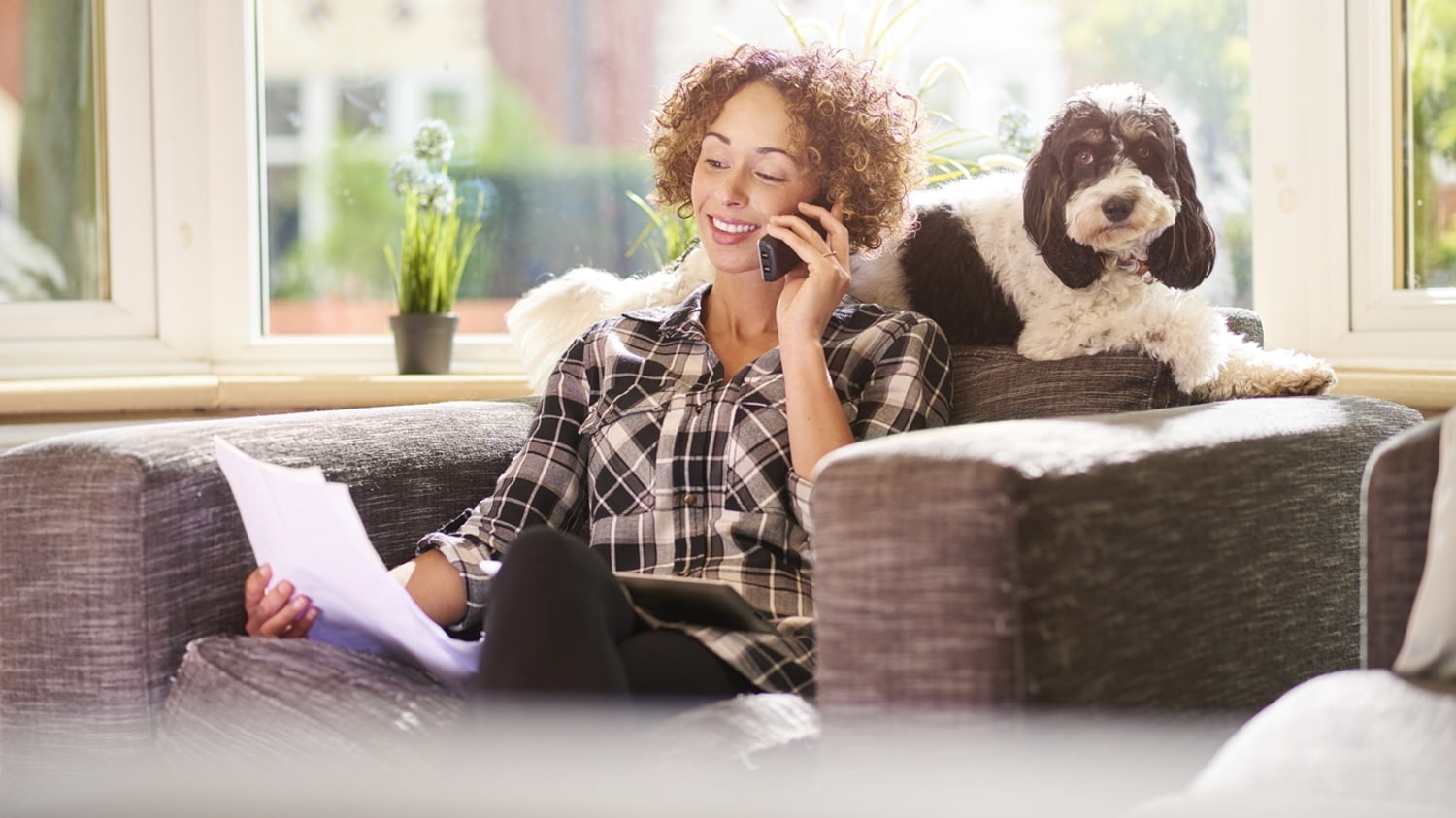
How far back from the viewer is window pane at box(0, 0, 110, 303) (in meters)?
2.62

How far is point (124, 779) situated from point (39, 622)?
18 cm

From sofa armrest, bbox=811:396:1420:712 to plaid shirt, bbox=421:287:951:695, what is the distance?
0.41m

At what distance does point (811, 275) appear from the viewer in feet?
5.19

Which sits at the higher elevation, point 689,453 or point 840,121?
point 840,121

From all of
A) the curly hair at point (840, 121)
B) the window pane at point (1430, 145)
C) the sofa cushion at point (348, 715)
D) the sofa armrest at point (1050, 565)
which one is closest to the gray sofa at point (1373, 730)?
the sofa armrest at point (1050, 565)

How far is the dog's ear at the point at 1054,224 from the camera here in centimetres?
160

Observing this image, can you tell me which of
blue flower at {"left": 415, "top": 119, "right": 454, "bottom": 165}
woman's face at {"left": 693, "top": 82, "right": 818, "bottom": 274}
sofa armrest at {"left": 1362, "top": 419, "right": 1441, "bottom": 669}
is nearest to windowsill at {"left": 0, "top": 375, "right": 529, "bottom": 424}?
blue flower at {"left": 415, "top": 119, "right": 454, "bottom": 165}

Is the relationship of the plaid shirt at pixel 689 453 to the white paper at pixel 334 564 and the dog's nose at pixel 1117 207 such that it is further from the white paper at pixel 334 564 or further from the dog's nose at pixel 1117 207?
the dog's nose at pixel 1117 207

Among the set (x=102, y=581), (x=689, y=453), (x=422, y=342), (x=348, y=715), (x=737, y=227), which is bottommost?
(x=348, y=715)

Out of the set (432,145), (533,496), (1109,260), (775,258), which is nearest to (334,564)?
(533,496)

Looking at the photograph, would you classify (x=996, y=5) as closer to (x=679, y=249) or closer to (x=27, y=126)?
(x=679, y=249)

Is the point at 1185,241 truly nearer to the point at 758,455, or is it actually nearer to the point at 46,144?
the point at 758,455

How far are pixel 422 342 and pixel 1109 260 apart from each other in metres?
1.37

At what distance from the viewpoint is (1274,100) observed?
225cm
